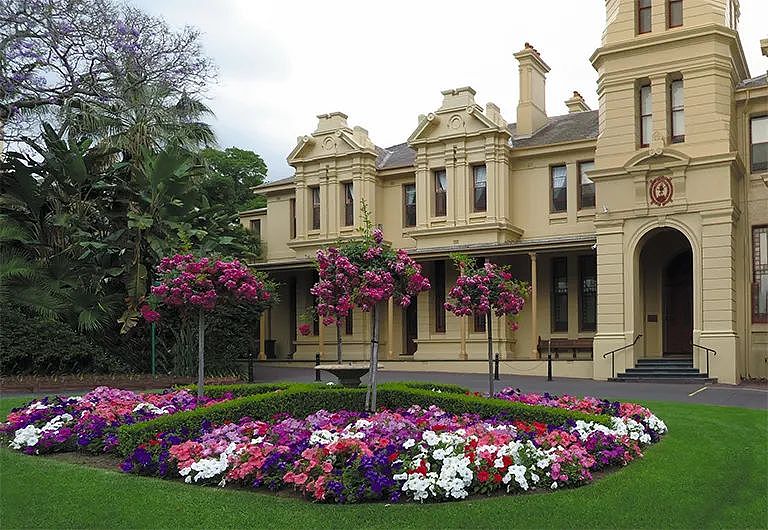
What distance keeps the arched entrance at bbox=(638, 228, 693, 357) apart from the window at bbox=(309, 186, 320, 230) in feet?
43.6

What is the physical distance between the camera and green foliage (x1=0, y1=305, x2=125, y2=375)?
20.2 meters

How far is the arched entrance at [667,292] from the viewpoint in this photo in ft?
82.7

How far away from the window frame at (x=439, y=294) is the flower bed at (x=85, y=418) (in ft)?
55.9

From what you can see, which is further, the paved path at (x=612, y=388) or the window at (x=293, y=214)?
the window at (x=293, y=214)

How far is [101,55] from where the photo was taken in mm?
24516

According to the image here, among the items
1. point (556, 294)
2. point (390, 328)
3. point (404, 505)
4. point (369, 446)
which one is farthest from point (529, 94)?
point (404, 505)

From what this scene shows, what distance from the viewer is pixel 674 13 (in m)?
23.7

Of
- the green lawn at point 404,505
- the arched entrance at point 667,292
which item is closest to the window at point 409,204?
the arched entrance at point 667,292

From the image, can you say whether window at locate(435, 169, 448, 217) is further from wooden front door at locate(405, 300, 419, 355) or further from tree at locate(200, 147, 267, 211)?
tree at locate(200, 147, 267, 211)

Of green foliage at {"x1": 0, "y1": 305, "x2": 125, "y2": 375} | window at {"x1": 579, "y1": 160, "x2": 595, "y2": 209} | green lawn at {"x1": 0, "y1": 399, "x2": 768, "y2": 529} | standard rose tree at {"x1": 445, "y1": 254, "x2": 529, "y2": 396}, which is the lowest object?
green lawn at {"x1": 0, "y1": 399, "x2": 768, "y2": 529}

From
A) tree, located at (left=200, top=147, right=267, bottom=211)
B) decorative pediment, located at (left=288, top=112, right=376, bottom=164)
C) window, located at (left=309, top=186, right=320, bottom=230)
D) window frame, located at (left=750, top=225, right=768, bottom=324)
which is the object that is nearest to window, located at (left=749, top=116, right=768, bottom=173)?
window frame, located at (left=750, top=225, right=768, bottom=324)

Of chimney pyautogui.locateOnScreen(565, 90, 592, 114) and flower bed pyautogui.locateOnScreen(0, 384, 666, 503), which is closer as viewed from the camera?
flower bed pyautogui.locateOnScreen(0, 384, 666, 503)

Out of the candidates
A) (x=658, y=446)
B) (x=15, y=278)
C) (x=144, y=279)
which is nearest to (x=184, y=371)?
(x=144, y=279)

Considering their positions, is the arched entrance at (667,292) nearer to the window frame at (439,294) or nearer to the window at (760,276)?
the window at (760,276)
